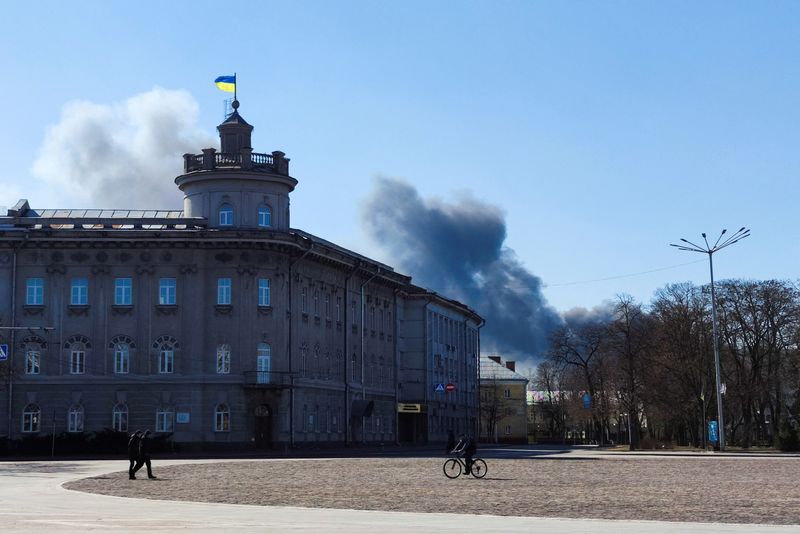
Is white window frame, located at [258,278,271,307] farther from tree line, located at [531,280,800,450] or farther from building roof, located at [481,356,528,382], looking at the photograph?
building roof, located at [481,356,528,382]

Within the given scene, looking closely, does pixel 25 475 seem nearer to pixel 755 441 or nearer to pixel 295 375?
pixel 295 375

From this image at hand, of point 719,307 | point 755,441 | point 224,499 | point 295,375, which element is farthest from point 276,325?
point 224,499

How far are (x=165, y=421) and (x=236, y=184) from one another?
15589 millimetres

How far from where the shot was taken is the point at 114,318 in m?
74.2

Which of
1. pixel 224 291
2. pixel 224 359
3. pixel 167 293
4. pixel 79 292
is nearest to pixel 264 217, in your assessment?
pixel 224 291

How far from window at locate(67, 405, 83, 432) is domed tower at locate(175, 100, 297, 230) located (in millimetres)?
14023

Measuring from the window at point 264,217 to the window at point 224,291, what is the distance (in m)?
4.46

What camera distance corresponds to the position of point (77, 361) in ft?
242

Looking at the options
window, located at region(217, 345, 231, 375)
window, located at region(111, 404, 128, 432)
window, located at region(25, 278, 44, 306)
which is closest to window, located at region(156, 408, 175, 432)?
window, located at region(111, 404, 128, 432)

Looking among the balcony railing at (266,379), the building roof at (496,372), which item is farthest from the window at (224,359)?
the building roof at (496,372)

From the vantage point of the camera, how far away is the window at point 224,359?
7475 centimetres

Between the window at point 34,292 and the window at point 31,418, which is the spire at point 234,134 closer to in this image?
the window at point 34,292

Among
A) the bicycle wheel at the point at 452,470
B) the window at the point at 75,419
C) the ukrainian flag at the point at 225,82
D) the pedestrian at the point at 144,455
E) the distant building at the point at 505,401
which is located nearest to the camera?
the pedestrian at the point at 144,455

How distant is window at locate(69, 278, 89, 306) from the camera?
74.2 m
